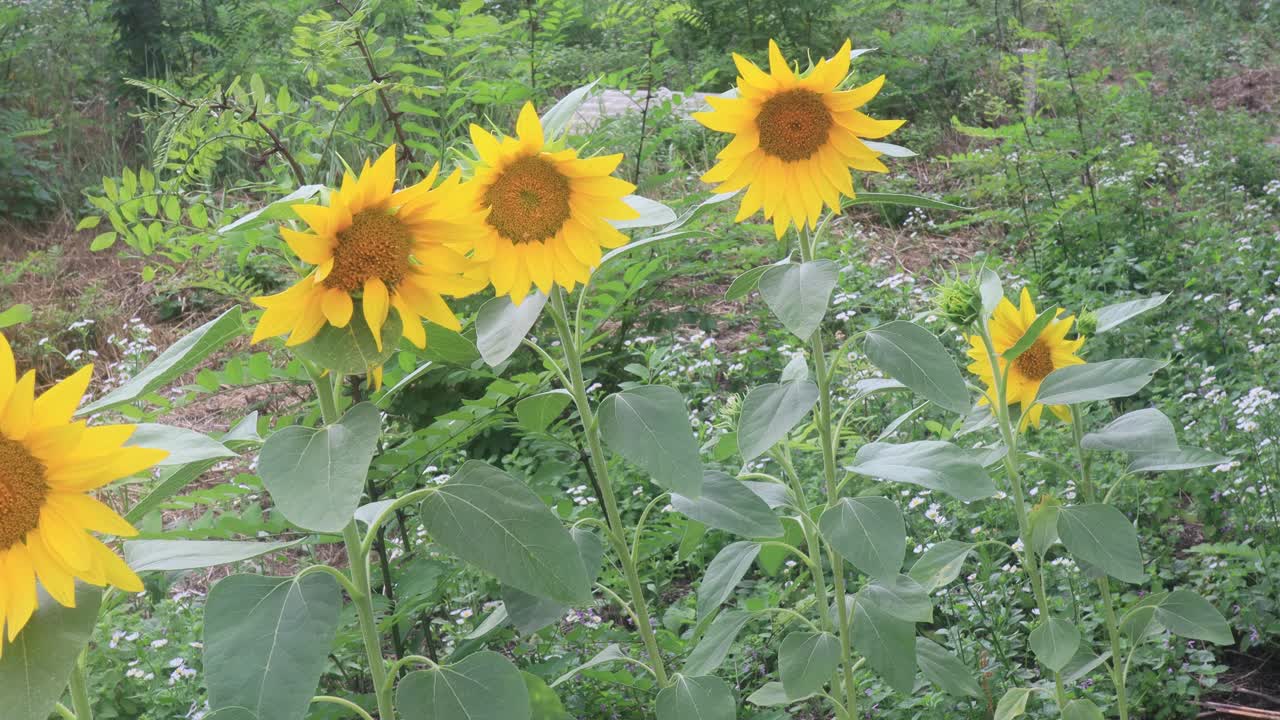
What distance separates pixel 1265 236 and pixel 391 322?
12.9ft

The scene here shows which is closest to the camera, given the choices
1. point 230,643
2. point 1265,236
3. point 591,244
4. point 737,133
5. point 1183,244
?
point 230,643

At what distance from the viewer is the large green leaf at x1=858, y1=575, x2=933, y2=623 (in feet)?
4.90

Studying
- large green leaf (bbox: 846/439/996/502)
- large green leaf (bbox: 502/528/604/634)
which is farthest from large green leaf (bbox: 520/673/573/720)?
large green leaf (bbox: 846/439/996/502)

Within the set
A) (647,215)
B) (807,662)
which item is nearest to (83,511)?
(647,215)

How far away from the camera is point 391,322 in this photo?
102cm

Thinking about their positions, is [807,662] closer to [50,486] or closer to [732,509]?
[732,509]

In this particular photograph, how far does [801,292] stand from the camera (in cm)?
125

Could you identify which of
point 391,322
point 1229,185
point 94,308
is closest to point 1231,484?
point 391,322

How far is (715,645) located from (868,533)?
0.97ft

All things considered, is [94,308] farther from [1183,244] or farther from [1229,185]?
[1229,185]

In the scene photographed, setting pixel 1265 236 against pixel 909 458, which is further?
pixel 1265 236

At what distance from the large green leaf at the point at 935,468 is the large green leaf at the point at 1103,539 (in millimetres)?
188

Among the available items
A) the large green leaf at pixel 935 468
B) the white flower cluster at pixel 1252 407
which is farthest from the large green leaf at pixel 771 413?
the white flower cluster at pixel 1252 407

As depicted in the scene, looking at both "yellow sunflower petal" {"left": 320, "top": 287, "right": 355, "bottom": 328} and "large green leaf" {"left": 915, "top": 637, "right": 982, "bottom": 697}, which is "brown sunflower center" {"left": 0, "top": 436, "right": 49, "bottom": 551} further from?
"large green leaf" {"left": 915, "top": 637, "right": 982, "bottom": 697}
